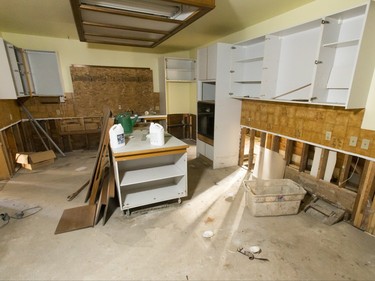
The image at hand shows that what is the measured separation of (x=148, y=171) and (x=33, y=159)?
271cm

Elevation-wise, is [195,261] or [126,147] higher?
[126,147]

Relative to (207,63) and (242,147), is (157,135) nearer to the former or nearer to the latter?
(207,63)

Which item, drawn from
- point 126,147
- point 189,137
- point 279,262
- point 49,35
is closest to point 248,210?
point 279,262

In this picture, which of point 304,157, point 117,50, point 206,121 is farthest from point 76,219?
point 117,50

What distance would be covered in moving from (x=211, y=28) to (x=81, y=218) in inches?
141

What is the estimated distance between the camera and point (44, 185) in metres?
3.21

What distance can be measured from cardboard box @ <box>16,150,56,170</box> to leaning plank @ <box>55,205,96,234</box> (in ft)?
6.39

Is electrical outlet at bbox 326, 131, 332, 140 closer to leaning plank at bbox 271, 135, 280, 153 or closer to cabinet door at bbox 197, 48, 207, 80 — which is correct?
leaning plank at bbox 271, 135, 280, 153

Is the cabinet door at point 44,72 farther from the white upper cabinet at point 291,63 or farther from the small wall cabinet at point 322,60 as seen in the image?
the white upper cabinet at point 291,63

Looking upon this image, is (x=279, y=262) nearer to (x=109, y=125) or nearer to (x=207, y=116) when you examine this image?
(x=109, y=125)

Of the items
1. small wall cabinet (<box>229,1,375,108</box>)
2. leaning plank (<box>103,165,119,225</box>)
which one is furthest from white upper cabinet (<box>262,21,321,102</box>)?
leaning plank (<box>103,165,119,225</box>)

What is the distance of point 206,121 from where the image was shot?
13.3 ft

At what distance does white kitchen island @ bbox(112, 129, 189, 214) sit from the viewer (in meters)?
2.24

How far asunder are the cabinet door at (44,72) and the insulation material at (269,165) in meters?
4.48
